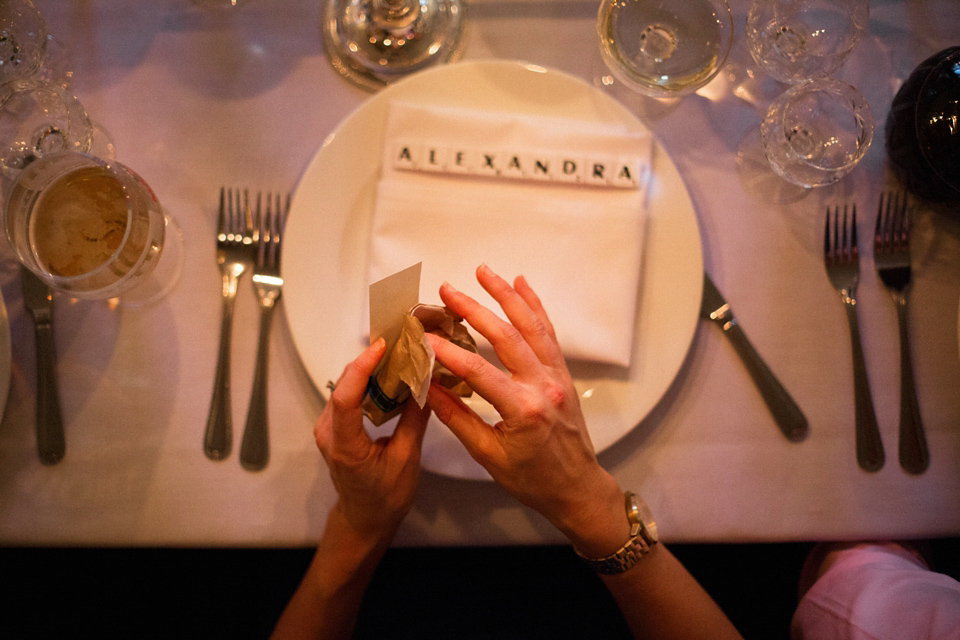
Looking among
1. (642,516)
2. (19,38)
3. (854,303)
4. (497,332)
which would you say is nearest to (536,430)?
(497,332)

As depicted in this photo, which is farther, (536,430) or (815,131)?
(815,131)

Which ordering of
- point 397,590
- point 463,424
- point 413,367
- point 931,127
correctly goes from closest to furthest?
point 413,367
point 463,424
point 931,127
point 397,590

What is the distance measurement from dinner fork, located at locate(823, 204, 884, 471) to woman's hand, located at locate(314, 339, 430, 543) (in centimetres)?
66

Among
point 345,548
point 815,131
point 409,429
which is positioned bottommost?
point 345,548

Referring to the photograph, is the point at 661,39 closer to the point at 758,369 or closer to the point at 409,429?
the point at 758,369

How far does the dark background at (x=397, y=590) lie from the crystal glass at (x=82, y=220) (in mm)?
951

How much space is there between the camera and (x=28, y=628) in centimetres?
140

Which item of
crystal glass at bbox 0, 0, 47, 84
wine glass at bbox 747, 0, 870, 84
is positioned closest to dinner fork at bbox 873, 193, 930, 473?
wine glass at bbox 747, 0, 870, 84

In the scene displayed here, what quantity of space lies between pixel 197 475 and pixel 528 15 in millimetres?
887

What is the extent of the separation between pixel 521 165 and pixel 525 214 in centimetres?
8

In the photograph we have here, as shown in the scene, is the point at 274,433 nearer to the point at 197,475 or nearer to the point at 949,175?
the point at 197,475

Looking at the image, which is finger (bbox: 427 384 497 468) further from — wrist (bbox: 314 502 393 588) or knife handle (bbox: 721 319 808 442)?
Answer: knife handle (bbox: 721 319 808 442)

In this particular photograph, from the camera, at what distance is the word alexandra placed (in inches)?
31.2

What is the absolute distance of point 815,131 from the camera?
876 mm
